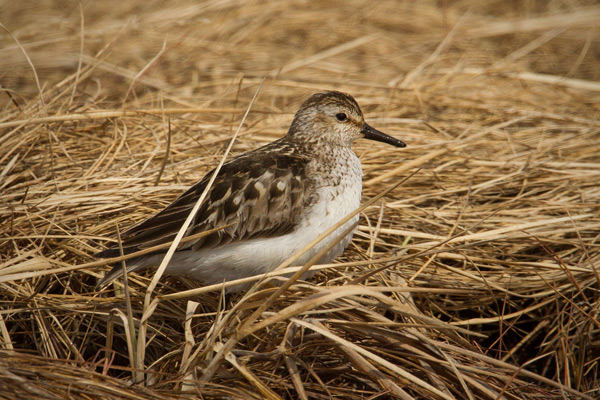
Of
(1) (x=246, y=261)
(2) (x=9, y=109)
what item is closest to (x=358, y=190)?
(1) (x=246, y=261)

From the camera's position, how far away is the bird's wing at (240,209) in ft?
10.7

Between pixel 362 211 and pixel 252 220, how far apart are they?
1156 mm

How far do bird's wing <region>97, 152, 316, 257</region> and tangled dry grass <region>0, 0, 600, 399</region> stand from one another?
26 centimetres

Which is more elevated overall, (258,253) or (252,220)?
(252,220)

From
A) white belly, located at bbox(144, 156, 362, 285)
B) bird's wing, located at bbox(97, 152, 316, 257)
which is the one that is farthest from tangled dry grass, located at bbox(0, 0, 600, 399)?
bird's wing, located at bbox(97, 152, 316, 257)

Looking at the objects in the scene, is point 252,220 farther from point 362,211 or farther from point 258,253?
point 362,211

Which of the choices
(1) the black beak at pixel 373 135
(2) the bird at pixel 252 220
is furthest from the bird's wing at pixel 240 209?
(1) the black beak at pixel 373 135

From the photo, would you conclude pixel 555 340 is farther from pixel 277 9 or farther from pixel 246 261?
pixel 277 9

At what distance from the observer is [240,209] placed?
11.0ft

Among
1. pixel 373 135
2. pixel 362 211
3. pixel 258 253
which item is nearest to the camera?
pixel 258 253

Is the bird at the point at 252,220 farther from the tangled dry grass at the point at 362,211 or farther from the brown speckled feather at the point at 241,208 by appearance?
the tangled dry grass at the point at 362,211

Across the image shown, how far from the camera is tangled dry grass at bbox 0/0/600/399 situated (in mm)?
2754

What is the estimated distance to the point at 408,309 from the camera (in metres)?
2.79

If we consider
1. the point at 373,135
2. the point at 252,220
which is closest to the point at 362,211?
the point at 373,135
